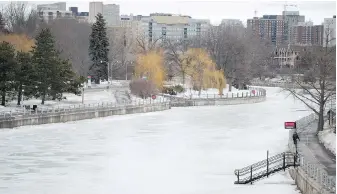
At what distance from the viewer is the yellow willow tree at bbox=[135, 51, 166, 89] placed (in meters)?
80.3

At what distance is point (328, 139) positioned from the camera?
34438 mm

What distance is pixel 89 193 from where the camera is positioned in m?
25.5

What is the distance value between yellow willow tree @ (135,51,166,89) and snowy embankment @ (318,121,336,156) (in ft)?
139

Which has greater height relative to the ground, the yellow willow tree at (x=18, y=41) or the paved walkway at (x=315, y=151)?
the yellow willow tree at (x=18, y=41)

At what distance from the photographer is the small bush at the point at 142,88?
71750 millimetres

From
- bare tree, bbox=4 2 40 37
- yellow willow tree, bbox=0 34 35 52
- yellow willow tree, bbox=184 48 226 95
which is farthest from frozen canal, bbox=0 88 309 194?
bare tree, bbox=4 2 40 37

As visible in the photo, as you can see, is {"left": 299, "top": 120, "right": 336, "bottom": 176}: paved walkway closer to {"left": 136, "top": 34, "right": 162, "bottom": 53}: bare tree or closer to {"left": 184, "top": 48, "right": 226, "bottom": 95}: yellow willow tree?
{"left": 184, "top": 48, "right": 226, "bottom": 95}: yellow willow tree

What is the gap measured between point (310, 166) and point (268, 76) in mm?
99174

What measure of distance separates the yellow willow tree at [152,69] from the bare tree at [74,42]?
8823 millimetres

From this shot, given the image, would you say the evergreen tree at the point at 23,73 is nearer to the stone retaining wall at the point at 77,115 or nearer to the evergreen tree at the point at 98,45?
the stone retaining wall at the point at 77,115

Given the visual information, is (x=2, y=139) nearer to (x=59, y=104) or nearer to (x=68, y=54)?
(x=59, y=104)

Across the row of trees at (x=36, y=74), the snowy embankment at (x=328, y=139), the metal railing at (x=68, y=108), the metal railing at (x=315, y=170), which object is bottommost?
the metal railing at (x=315, y=170)

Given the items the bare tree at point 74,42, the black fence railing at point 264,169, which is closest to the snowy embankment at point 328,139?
the black fence railing at point 264,169

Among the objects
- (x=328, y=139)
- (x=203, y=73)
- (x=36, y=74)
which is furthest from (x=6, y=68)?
(x=203, y=73)
